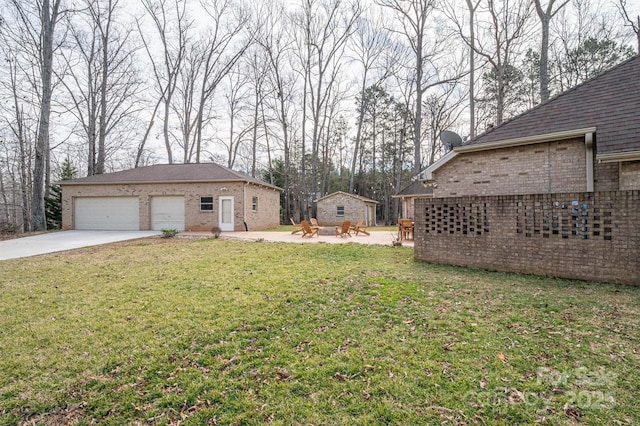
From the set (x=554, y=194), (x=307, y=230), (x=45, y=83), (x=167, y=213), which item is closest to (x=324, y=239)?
(x=307, y=230)

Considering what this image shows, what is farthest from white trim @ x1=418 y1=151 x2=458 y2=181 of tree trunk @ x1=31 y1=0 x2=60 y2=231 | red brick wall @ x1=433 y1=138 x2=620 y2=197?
tree trunk @ x1=31 y1=0 x2=60 y2=231

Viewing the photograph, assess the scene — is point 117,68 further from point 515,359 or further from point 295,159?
point 515,359

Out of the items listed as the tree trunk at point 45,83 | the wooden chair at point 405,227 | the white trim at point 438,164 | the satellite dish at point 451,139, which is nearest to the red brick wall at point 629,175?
the white trim at point 438,164

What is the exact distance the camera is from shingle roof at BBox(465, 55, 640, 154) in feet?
21.6

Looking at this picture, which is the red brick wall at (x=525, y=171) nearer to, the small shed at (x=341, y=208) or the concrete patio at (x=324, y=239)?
the concrete patio at (x=324, y=239)

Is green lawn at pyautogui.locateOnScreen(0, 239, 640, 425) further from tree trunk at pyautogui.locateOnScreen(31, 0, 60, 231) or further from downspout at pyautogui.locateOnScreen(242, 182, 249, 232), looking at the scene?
tree trunk at pyautogui.locateOnScreen(31, 0, 60, 231)

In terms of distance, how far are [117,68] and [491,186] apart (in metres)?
26.6

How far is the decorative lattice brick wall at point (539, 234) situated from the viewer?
5426mm

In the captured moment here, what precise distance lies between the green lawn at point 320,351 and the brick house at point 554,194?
2.33 ft

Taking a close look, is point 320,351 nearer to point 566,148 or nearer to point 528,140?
point 528,140

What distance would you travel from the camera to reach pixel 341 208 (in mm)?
25906

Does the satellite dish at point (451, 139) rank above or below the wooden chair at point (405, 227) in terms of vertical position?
above

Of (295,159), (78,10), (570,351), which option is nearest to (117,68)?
(78,10)

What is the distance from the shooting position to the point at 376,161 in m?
35.2
